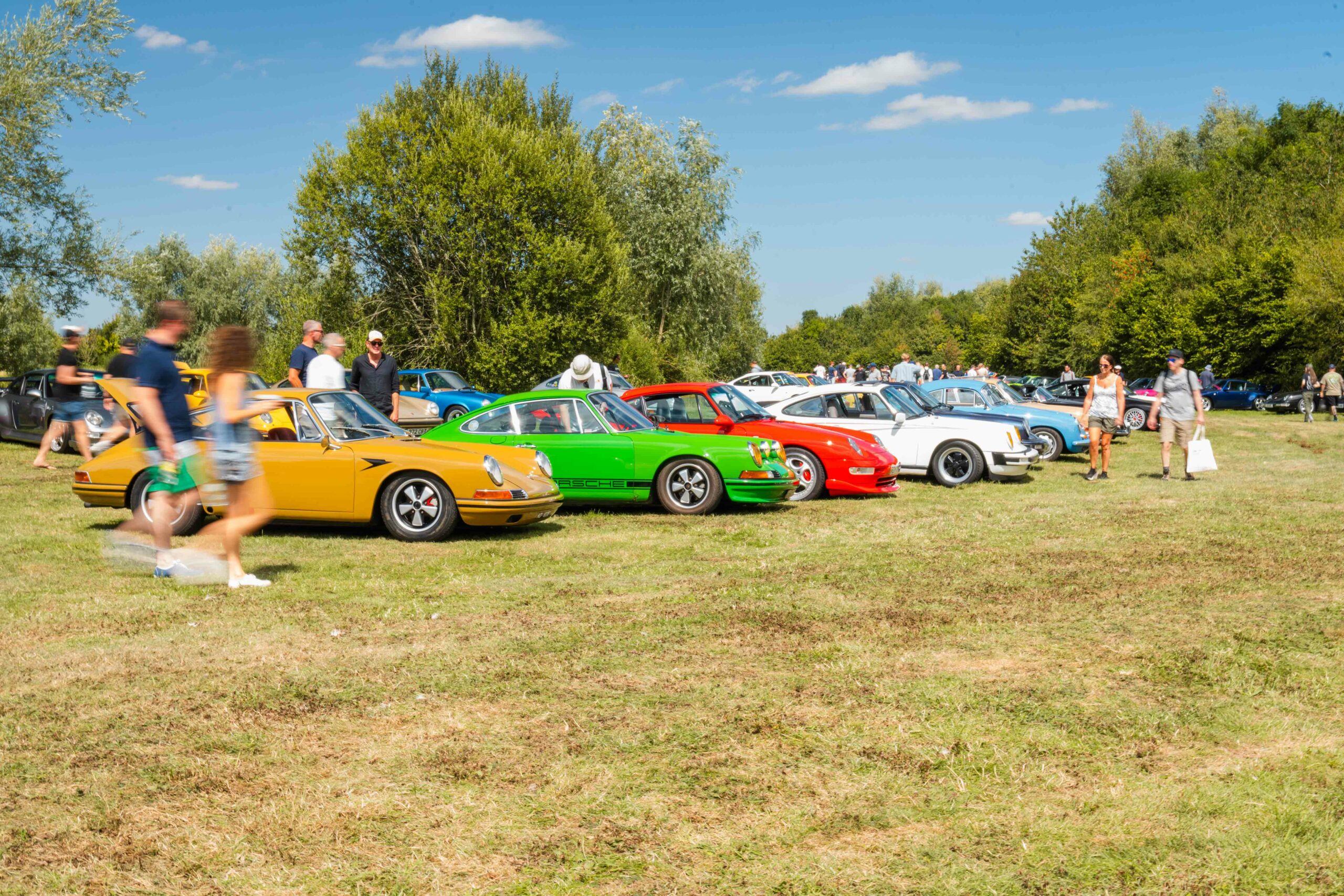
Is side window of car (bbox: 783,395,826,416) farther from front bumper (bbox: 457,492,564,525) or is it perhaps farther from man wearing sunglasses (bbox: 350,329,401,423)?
front bumper (bbox: 457,492,564,525)

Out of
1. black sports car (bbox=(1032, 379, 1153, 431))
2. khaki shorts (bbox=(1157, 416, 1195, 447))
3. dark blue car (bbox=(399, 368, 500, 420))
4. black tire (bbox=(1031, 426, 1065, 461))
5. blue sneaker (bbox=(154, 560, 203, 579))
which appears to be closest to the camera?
blue sneaker (bbox=(154, 560, 203, 579))

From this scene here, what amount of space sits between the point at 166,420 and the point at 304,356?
5769 mm

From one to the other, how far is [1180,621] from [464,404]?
24.0m

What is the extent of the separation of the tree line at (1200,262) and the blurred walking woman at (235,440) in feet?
151

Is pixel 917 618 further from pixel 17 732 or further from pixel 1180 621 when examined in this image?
pixel 17 732

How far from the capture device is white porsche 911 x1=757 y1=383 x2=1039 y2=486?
15.6 m

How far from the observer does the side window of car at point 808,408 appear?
15836 millimetres

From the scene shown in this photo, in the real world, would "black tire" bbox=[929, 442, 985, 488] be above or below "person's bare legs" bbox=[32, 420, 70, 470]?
below

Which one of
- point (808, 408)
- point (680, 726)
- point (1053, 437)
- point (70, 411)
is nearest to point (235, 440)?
point (680, 726)

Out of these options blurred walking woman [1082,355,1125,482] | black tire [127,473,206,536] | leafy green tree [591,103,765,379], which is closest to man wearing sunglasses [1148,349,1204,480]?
blurred walking woman [1082,355,1125,482]

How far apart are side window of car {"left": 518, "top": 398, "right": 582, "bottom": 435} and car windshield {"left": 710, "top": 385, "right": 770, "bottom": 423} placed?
2.39m

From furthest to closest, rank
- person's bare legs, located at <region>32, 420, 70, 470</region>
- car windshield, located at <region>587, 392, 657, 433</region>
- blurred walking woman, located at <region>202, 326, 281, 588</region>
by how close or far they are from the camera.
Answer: person's bare legs, located at <region>32, 420, 70, 470</region>, car windshield, located at <region>587, 392, 657, 433</region>, blurred walking woman, located at <region>202, 326, 281, 588</region>

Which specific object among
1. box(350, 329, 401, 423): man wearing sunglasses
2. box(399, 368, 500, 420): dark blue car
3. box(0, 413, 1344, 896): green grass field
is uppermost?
box(399, 368, 500, 420): dark blue car

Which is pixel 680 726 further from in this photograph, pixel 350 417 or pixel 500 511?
pixel 350 417
